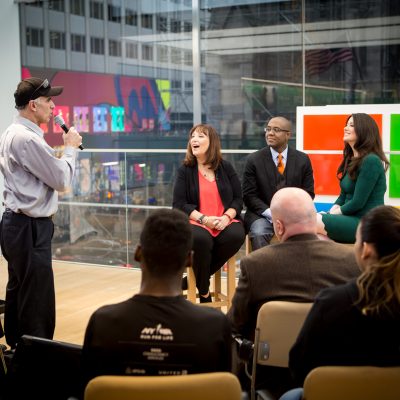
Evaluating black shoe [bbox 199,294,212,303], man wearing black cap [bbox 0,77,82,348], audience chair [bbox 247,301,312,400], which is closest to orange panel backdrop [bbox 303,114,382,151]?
black shoe [bbox 199,294,212,303]

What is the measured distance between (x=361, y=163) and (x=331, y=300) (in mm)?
2746

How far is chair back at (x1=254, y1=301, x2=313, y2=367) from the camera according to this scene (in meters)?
2.48

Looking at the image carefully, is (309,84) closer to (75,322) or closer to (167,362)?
(75,322)

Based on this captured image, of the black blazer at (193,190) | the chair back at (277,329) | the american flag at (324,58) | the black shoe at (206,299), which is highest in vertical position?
the american flag at (324,58)

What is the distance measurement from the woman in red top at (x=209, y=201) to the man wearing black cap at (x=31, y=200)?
1.17 metres

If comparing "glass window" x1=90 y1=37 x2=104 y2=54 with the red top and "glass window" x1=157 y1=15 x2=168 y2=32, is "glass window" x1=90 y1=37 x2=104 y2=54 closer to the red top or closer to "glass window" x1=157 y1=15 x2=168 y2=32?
"glass window" x1=157 y1=15 x2=168 y2=32

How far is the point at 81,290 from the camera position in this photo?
6242 mm

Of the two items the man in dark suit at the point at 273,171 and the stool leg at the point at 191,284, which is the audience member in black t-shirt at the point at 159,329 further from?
the man in dark suit at the point at 273,171

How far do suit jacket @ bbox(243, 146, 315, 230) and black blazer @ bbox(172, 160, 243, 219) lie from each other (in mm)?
121

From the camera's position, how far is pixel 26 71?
8133 mm

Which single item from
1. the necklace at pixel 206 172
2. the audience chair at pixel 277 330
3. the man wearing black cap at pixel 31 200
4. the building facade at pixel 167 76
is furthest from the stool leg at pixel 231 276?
the audience chair at pixel 277 330

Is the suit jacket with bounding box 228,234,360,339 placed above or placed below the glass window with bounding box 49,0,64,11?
below

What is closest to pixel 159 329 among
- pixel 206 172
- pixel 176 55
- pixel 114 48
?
pixel 206 172

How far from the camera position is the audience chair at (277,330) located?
248cm
